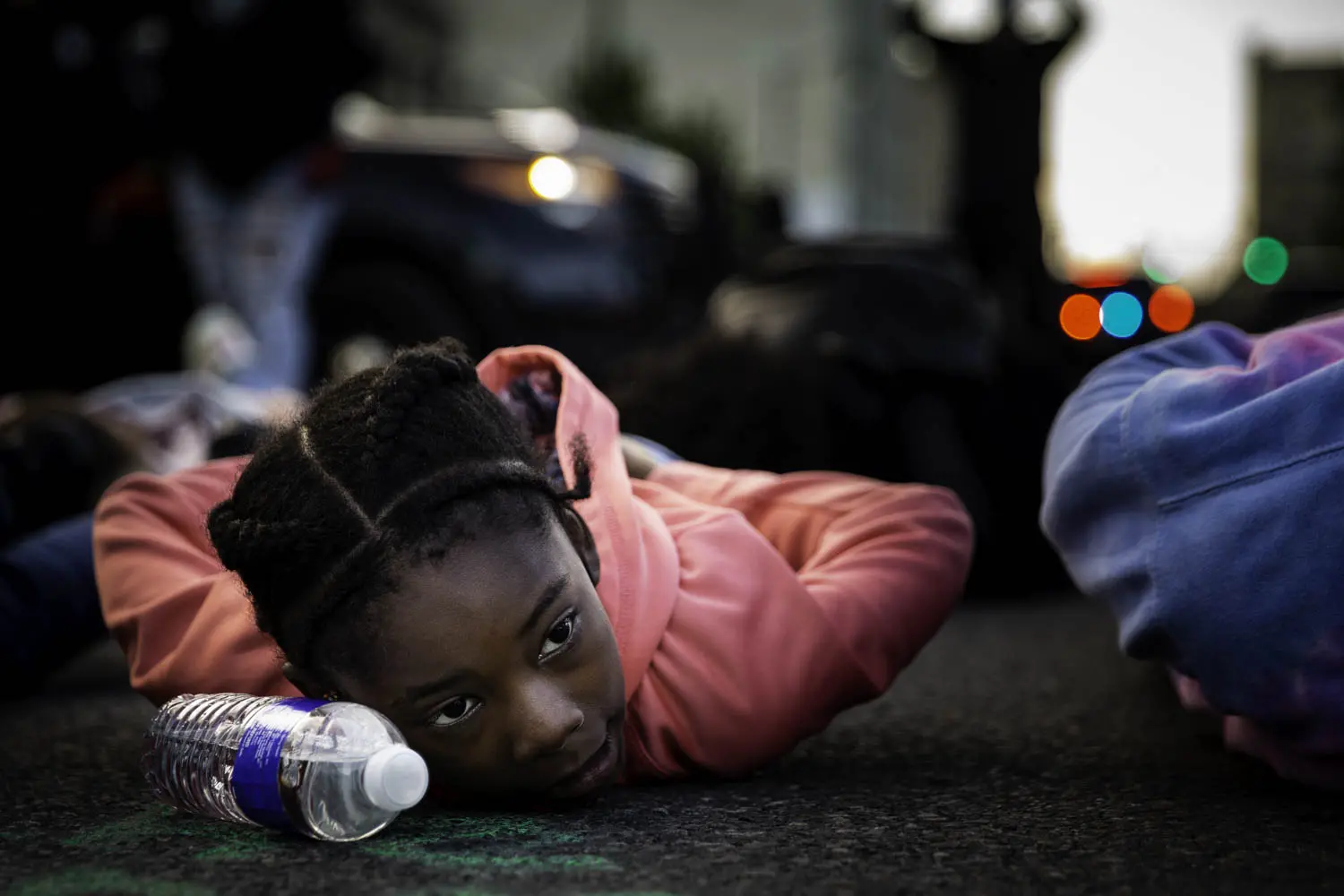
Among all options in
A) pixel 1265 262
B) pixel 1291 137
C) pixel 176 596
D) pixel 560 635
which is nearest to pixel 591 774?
pixel 560 635

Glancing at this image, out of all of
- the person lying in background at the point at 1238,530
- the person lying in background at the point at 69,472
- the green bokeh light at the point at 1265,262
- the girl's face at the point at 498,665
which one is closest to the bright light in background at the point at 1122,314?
the person lying in background at the point at 69,472

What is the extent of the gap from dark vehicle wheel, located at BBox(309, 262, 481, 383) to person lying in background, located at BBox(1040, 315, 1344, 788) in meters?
5.10

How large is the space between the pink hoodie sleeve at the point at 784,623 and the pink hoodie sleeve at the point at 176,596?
0.51 m

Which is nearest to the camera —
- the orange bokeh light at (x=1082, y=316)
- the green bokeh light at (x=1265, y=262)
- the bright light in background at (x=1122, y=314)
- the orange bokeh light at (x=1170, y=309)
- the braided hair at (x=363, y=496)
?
the braided hair at (x=363, y=496)

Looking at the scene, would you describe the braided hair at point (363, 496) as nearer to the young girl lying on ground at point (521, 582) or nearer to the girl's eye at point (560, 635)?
the young girl lying on ground at point (521, 582)

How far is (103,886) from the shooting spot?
158 cm

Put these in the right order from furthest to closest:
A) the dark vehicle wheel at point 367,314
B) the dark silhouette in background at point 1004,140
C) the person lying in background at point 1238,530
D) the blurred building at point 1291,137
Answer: the blurred building at point 1291,137
the dark vehicle wheel at point 367,314
the dark silhouette in background at point 1004,140
the person lying in background at point 1238,530

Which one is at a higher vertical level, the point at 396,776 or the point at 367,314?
the point at 367,314

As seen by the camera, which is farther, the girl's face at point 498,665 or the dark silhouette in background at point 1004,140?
the dark silhouette in background at point 1004,140

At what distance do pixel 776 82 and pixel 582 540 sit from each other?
123 ft

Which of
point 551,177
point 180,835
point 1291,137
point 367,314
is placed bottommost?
point 180,835

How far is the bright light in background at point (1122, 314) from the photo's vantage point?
854 centimetres

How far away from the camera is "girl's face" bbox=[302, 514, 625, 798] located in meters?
1.67

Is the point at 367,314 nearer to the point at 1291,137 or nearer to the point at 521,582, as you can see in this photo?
the point at 521,582
